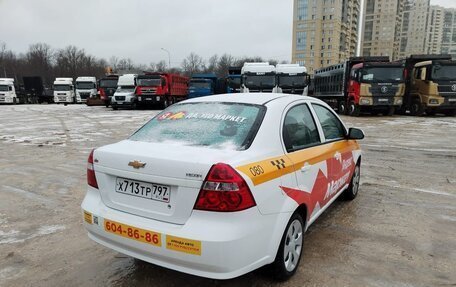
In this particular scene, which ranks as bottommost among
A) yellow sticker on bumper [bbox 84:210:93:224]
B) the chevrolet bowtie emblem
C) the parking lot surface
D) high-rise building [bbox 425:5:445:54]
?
the parking lot surface

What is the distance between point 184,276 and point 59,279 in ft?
3.51

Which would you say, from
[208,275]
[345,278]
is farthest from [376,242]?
[208,275]

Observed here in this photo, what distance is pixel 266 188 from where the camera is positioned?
2559 millimetres

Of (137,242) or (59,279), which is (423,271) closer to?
(137,242)

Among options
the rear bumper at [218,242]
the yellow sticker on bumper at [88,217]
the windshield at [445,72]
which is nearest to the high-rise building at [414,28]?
the windshield at [445,72]

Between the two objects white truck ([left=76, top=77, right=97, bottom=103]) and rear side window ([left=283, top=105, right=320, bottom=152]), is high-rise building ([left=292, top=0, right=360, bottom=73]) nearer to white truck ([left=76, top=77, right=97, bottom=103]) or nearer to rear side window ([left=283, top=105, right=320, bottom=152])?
white truck ([left=76, top=77, right=97, bottom=103])

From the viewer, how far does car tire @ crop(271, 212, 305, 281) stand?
2791 mm

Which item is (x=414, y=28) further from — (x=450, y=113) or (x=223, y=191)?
(x=223, y=191)

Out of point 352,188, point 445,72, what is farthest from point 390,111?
point 352,188

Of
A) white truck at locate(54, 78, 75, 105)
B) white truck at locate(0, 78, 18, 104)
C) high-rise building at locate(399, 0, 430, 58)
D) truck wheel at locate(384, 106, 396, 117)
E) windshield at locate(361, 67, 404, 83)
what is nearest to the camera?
windshield at locate(361, 67, 404, 83)

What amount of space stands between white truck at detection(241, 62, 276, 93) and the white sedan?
59.3 ft

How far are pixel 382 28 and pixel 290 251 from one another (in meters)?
123

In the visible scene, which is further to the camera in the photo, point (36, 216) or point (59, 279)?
point (36, 216)

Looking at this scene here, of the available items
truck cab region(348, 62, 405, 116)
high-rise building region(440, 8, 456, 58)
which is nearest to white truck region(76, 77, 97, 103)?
truck cab region(348, 62, 405, 116)
